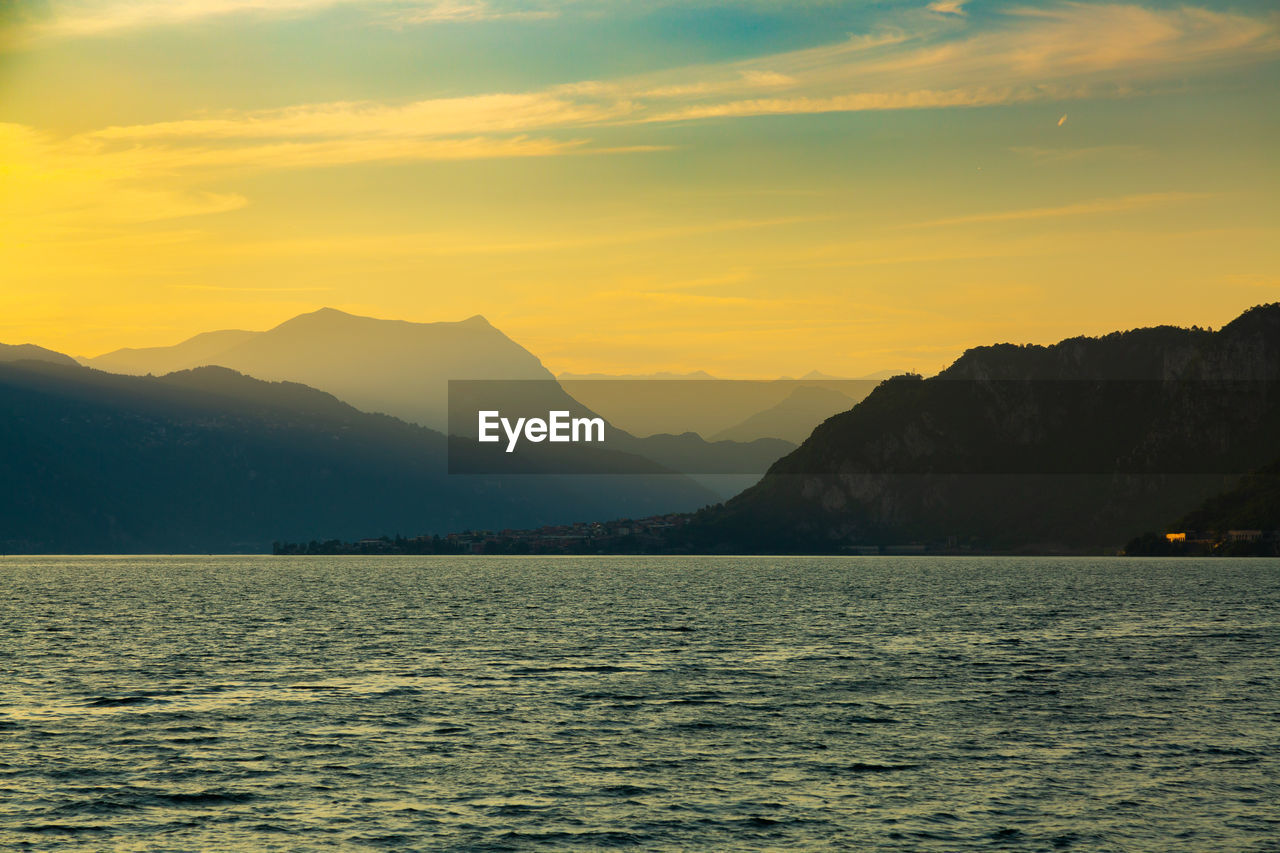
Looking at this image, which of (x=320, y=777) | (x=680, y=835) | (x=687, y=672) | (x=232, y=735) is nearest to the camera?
(x=680, y=835)

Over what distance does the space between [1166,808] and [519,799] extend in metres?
24.7

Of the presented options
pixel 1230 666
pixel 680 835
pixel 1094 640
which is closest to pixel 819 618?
pixel 1094 640

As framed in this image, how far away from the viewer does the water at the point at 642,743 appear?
46.0m

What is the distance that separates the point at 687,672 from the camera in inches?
3674

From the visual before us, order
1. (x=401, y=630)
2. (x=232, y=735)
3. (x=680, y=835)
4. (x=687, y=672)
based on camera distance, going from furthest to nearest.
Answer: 1. (x=401, y=630)
2. (x=687, y=672)
3. (x=232, y=735)
4. (x=680, y=835)

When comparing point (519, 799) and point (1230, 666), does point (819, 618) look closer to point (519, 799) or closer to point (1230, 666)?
point (1230, 666)

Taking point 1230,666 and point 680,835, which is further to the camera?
point 1230,666

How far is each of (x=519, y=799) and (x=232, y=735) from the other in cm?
2086

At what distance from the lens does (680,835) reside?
148 feet

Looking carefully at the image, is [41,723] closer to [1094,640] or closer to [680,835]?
[680,835]

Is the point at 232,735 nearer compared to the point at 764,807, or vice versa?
the point at 764,807

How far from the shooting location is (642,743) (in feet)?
206

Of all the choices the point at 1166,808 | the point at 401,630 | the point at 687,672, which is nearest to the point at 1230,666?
the point at 687,672

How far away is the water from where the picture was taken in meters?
46.0
